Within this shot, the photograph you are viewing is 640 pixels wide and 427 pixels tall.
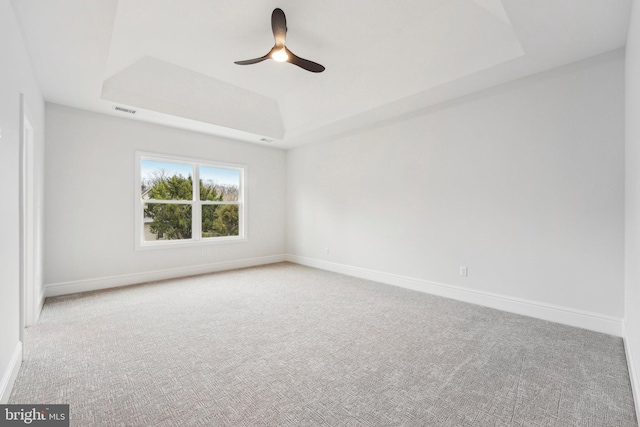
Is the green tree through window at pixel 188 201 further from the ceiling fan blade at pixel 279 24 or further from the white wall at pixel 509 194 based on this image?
the ceiling fan blade at pixel 279 24

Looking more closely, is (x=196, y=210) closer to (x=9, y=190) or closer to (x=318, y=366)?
(x=9, y=190)

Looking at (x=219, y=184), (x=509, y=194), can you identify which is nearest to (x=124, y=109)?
(x=219, y=184)

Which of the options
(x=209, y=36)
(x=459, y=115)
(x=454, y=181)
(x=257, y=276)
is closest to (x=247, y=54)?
(x=209, y=36)

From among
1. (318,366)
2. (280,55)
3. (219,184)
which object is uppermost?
(280,55)

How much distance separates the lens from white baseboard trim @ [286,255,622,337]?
2863mm

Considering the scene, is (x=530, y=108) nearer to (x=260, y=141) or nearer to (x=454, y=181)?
(x=454, y=181)

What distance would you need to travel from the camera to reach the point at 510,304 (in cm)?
344

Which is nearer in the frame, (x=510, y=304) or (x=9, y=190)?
(x=9, y=190)

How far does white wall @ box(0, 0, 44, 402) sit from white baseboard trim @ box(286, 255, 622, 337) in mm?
4171

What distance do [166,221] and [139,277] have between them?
1.00m

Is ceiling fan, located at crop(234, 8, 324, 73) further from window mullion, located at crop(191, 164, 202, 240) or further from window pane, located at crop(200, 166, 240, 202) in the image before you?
window pane, located at crop(200, 166, 240, 202)

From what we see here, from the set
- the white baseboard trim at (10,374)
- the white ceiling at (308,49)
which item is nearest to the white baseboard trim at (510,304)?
the white ceiling at (308,49)

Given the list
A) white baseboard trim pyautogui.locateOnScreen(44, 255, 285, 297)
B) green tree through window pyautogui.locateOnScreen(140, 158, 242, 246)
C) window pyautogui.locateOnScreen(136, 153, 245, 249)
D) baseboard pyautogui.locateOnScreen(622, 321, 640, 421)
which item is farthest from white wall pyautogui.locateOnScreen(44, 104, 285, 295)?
baseboard pyautogui.locateOnScreen(622, 321, 640, 421)

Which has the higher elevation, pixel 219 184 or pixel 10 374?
pixel 219 184
